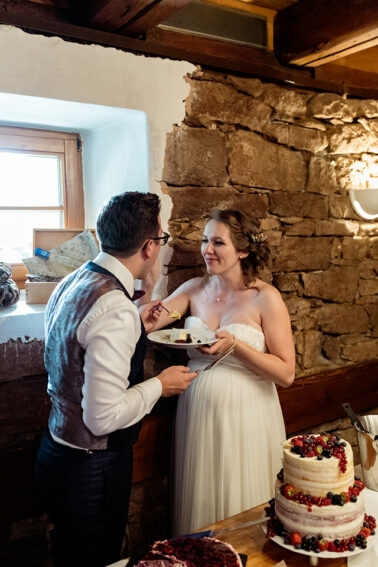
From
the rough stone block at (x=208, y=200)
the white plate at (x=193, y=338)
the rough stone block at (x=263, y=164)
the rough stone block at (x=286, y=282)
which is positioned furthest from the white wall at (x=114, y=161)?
the rough stone block at (x=286, y=282)

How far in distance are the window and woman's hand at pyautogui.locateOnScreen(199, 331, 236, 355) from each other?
1.29 m

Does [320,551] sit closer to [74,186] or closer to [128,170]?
[128,170]

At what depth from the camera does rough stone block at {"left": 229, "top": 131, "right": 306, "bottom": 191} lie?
2963mm

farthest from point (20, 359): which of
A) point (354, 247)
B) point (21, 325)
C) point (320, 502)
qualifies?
point (354, 247)

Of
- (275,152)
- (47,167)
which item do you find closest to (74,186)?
(47,167)

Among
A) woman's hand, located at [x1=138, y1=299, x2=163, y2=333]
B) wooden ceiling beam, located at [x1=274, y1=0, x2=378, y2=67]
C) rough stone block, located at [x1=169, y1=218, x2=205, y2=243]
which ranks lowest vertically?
woman's hand, located at [x1=138, y1=299, x2=163, y2=333]

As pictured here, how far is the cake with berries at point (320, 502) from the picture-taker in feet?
4.64

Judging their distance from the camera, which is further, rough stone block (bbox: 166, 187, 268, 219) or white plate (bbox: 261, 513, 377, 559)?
rough stone block (bbox: 166, 187, 268, 219)

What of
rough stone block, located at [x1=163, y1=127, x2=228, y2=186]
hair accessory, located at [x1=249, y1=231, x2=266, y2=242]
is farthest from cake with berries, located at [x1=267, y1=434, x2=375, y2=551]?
rough stone block, located at [x1=163, y1=127, x2=228, y2=186]

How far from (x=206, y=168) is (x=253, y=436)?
1.43 metres

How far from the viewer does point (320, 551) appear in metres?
1.39

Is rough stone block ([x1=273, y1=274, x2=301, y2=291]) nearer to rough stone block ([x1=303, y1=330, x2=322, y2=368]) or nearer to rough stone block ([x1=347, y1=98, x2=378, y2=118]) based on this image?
rough stone block ([x1=303, y1=330, x2=322, y2=368])

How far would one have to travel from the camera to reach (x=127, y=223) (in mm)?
1844

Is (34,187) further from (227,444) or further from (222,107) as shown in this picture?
(227,444)
